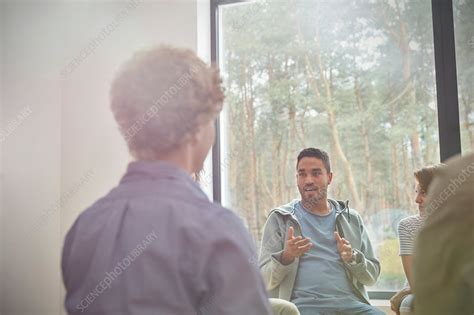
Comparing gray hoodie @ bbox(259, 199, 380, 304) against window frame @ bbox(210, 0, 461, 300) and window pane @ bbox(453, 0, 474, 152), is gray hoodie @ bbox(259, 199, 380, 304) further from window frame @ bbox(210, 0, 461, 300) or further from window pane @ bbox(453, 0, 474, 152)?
window pane @ bbox(453, 0, 474, 152)

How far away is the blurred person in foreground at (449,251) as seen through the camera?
0.80 m

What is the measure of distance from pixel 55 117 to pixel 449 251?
10.0ft

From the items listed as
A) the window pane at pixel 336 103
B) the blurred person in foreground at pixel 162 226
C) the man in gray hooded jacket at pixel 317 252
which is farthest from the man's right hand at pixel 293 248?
the blurred person in foreground at pixel 162 226

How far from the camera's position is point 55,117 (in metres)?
3.43

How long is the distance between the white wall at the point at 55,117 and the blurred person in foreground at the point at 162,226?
2312 millimetres

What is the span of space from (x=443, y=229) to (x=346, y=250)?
175 centimetres

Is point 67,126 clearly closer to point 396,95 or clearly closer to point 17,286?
point 17,286

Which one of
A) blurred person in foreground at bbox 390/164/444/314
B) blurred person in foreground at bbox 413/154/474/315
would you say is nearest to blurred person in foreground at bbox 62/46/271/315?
blurred person in foreground at bbox 413/154/474/315

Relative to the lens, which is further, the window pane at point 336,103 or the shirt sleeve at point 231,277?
the window pane at point 336,103

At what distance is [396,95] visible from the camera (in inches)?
121

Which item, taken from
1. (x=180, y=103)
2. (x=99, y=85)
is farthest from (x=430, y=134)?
(x=180, y=103)

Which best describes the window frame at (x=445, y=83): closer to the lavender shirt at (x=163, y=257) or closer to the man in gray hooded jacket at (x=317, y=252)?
the man in gray hooded jacket at (x=317, y=252)

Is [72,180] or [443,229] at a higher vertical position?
[72,180]

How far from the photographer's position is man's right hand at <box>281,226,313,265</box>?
98.3 inches
